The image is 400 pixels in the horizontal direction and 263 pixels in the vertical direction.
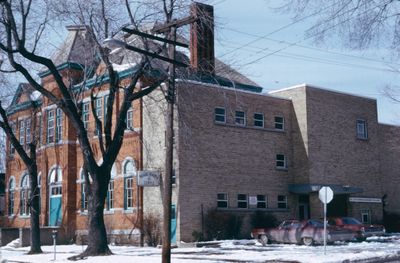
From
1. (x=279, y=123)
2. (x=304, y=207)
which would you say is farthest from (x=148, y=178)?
(x=304, y=207)

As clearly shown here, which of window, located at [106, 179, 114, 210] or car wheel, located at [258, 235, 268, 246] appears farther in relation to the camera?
window, located at [106, 179, 114, 210]

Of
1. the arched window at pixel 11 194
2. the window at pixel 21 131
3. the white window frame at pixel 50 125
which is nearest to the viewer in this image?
the white window frame at pixel 50 125

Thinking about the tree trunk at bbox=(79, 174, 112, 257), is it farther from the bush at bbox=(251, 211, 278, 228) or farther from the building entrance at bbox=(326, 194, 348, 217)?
the building entrance at bbox=(326, 194, 348, 217)

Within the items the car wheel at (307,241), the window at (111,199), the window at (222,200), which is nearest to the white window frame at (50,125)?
the window at (111,199)

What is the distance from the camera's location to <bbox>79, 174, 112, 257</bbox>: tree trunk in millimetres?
27547

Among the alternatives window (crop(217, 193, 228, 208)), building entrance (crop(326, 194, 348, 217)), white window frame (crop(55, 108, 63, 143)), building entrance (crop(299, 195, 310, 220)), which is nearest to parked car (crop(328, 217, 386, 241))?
window (crop(217, 193, 228, 208))

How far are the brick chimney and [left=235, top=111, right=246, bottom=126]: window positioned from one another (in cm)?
391

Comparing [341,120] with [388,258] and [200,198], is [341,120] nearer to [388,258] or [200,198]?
[200,198]

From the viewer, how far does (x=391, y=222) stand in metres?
46.7

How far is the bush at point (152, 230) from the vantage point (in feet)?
121

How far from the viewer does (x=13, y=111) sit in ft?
163

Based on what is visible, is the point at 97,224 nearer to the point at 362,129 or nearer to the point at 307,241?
the point at 307,241

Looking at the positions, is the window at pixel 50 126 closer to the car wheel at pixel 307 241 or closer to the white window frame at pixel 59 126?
the white window frame at pixel 59 126

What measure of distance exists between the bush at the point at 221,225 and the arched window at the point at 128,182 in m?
5.06
